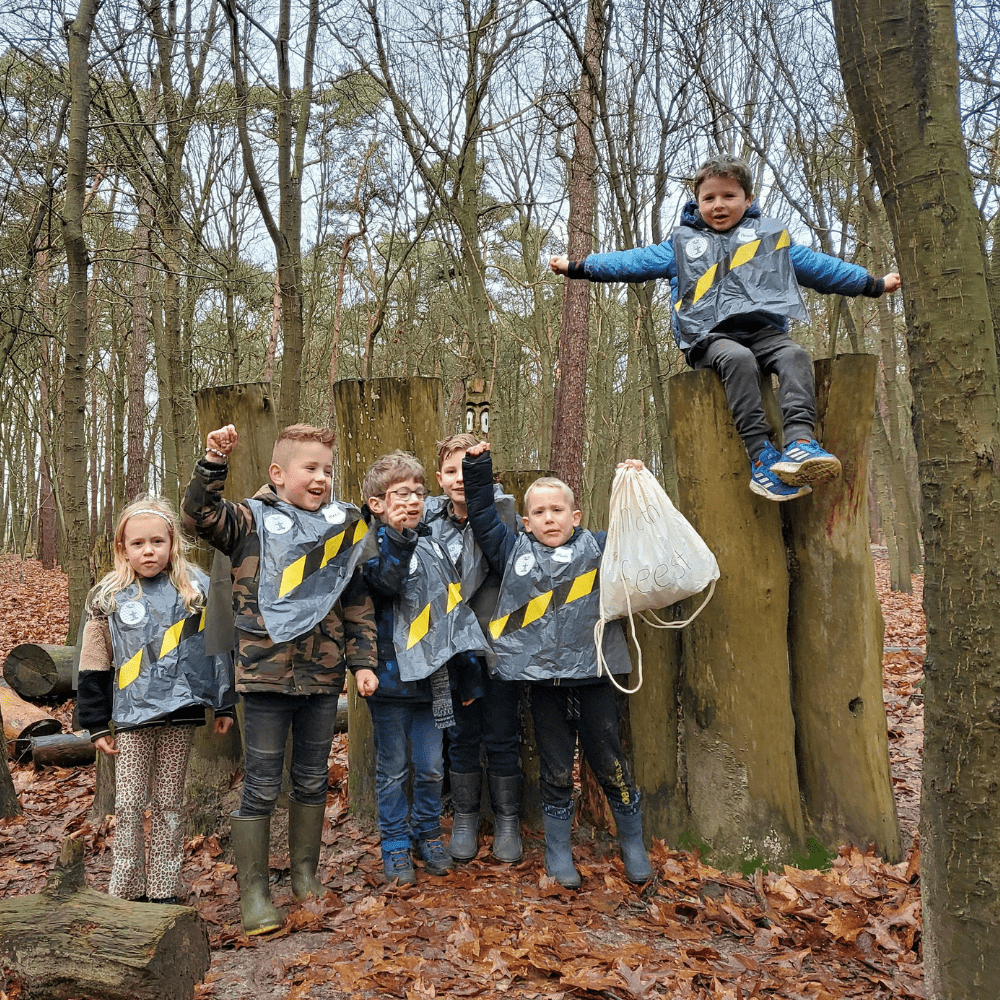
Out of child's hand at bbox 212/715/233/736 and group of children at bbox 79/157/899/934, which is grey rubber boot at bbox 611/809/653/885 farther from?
child's hand at bbox 212/715/233/736

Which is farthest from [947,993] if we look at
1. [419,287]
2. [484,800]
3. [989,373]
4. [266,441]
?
[419,287]

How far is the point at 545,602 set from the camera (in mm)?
3389

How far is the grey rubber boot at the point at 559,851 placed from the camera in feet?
11.0

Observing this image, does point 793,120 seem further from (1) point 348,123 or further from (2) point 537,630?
(2) point 537,630

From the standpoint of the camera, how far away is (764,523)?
342cm

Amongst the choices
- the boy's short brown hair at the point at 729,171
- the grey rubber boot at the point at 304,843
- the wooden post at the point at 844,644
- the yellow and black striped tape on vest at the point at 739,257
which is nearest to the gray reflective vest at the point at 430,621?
the grey rubber boot at the point at 304,843

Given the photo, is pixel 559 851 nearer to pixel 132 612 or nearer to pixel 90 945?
pixel 90 945

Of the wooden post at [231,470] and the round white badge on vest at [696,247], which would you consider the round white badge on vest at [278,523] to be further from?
the round white badge on vest at [696,247]

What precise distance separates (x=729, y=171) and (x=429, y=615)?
2.51 metres

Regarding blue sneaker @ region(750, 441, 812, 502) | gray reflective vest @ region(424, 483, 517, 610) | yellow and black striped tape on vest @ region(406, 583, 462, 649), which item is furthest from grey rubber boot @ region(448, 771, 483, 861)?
blue sneaker @ region(750, 441, 812, 502)

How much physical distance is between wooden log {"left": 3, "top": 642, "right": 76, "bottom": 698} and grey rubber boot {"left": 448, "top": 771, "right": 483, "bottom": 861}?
16.4 ft

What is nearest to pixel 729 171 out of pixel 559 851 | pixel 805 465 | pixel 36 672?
pixel 805 465

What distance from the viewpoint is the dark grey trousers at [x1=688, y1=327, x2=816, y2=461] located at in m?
3.18

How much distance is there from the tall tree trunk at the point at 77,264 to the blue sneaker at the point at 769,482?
4.42m
